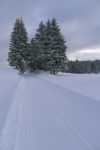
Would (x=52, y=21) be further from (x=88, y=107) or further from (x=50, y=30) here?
(x=88, y=107)

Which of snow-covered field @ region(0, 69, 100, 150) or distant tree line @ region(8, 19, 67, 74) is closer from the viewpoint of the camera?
snow-covered field @ region(0, 69, 100, 150)

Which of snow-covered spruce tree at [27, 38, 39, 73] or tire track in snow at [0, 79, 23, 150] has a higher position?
snow-covered spruce tree at [27, 38, 39, 73]

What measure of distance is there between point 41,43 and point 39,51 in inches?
108

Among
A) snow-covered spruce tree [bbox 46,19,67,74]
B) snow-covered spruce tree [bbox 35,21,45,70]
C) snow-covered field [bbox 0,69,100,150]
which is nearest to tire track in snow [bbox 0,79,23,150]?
snow-covered field [bbox 0,69,100,150]

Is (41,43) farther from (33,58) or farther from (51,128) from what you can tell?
(51,128)

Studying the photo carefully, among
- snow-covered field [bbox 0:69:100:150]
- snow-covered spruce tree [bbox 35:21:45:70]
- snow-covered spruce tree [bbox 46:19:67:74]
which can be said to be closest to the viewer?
snow-covered field [bbox 0:69:100:150]

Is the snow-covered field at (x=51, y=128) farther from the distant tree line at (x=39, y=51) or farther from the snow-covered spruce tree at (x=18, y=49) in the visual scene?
the snow-covered spruce tree at (x=18, y=49)

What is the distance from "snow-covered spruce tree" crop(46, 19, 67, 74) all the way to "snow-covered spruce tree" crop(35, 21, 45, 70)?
1.15 meters

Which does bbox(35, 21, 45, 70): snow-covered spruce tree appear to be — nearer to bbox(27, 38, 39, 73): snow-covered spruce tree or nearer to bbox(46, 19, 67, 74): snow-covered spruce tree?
bbox(27, 38, 39, 73): snow-covered spruce tree

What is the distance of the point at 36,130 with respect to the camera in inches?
301

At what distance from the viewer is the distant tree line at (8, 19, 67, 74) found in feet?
148

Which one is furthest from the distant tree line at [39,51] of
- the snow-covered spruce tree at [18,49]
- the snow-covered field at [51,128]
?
the snow-covered field at [51,128]

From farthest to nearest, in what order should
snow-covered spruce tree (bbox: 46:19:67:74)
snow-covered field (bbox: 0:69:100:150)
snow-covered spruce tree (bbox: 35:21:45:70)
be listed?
snow-covered spruce tree (bbox: 35:21:45:70), snow-covered spruce tree (bbox: 46:19:67:74), snow-covered field (bbox: 0:69:100:150)

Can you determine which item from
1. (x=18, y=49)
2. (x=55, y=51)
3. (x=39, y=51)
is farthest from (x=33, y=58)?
(x=55, y=51)
